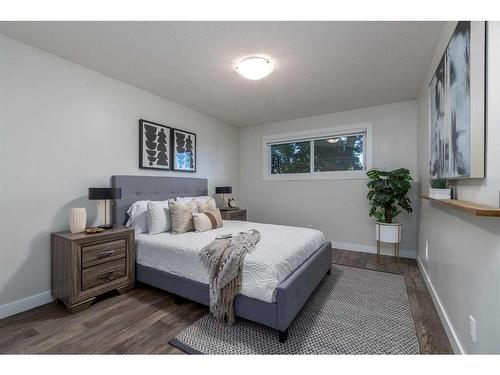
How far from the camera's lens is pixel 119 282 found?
2314 mm

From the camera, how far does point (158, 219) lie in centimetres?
265

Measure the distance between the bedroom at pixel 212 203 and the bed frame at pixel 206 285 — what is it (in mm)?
17

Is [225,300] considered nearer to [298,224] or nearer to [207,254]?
[207,254]

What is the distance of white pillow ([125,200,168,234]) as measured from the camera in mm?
2686

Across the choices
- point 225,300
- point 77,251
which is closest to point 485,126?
point 225,300

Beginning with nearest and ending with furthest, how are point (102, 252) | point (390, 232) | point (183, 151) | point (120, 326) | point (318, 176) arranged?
point (120, 326) → point (102, 252) → point (390, 232) → point (183, 151) → point (318, 176)

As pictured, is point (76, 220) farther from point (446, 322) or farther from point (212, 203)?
point (446, 322)

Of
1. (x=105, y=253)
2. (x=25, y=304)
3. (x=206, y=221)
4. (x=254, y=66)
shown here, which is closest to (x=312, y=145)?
(x=254, y=66)

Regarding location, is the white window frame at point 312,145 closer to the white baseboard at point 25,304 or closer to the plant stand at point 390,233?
the plant stand at point 390,233

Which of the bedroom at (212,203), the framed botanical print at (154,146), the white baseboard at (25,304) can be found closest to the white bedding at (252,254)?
the bedroom at (212,203)

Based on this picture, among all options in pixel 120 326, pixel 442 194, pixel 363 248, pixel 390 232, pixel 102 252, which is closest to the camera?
pixel 442 194

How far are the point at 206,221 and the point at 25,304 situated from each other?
70.8 inches

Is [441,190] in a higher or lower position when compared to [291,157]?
lower
